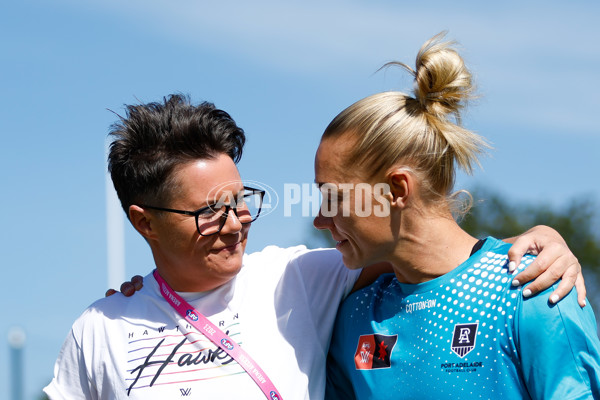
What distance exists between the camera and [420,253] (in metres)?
3.39

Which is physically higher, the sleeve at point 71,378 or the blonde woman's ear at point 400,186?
the blonde woman's ear at point 400,186

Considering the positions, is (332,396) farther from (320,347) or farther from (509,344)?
(509,344)

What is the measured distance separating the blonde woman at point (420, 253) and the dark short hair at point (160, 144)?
2.28 feet

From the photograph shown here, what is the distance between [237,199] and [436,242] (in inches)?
40.2

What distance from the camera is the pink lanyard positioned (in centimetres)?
347

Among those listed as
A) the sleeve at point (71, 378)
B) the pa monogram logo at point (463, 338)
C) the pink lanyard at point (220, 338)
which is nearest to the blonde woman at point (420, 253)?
the pa monogram logo at point (463, 338)

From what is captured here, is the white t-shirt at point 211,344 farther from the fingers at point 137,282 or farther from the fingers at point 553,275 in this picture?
the fingers at point 553,275

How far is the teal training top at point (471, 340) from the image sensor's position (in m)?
2.86

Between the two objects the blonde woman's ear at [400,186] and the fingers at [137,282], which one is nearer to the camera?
the blonde woman's ear at [400,186]

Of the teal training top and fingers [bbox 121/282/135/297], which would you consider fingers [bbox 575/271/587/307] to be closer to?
the teal training top

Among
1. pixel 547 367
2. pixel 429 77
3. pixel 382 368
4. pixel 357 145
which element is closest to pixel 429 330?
pixel 382 368

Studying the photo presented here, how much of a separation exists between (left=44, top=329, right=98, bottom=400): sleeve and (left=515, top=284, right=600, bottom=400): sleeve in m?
2.05

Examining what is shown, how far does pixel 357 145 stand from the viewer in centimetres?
341

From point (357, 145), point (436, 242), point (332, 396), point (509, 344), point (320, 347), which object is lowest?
point (332, 396)
